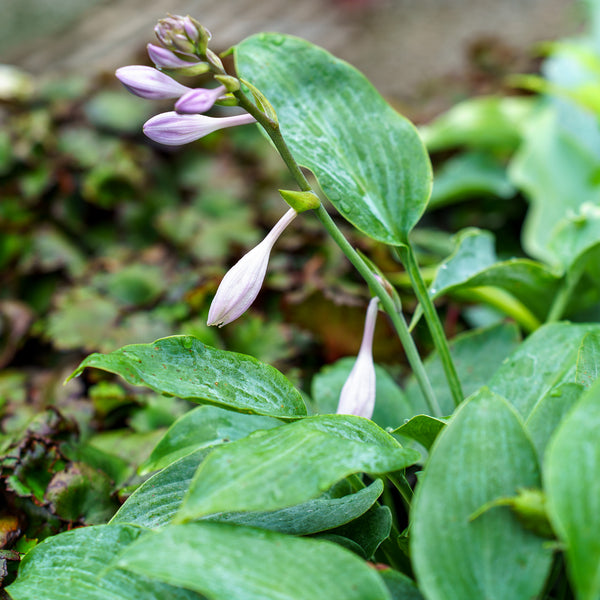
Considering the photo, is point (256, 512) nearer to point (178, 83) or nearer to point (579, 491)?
point (579, 491)

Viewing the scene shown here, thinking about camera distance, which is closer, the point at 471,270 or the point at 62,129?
the point at 471,270

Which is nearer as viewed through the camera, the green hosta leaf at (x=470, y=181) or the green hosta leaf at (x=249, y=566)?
the green hosta leaf at (x=249, y=566)

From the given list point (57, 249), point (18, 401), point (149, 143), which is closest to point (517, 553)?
point (18, 401)

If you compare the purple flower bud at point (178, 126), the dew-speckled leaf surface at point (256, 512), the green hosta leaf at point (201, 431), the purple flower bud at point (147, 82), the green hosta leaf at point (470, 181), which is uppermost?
the purple flower bud at point (147, 82)

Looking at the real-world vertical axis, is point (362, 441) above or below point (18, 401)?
above

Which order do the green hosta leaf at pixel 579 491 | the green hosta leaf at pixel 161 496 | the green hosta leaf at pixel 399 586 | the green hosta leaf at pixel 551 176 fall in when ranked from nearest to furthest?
the green hosta leaf at pixel 579 491 → the green hosta leaf at pixel 399 586 → the green hosta leaf at pixel 161 496 → the green hosta leaf at pixel 551 176

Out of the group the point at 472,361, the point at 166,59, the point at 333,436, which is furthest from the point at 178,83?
the point at 472,361

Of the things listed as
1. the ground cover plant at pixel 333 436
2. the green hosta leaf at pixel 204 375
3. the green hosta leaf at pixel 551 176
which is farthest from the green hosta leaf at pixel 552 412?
the green hosta leaf at pixel 551 176

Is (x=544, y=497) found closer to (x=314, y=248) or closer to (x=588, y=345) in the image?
(x=588, y=345)

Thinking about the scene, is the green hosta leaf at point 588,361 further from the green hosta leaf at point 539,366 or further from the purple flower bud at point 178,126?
the purple flower bud at point 178,126
